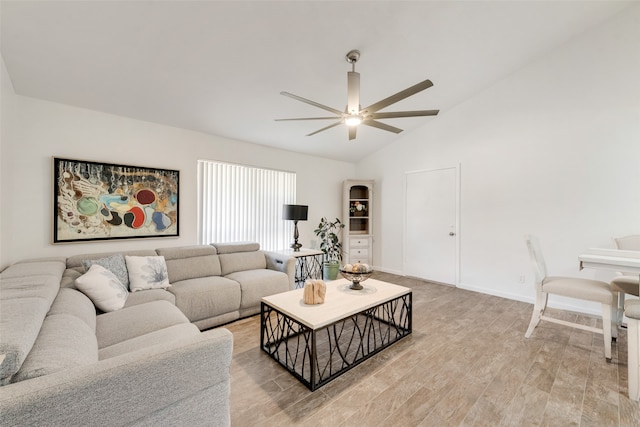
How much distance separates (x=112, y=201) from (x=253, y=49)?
2.34 m

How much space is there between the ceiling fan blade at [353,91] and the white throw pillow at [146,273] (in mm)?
2514

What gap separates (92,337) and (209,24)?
240 cm

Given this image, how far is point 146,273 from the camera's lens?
102 inches

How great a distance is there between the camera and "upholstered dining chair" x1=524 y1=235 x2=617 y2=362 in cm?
220

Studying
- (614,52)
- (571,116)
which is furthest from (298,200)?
(614,52)

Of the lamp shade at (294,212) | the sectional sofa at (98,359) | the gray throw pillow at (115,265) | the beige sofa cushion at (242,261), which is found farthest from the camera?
the lamp shade at (294,212)

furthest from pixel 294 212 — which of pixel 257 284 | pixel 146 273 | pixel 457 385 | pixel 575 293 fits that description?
pixel 575 293

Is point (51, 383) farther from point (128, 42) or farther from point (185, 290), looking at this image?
point (128, 42)

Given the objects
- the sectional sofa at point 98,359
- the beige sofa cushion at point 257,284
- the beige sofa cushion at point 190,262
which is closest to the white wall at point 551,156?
the beige sofa cushion at point 257,284

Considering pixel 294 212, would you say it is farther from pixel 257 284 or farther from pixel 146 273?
pixel 146 273

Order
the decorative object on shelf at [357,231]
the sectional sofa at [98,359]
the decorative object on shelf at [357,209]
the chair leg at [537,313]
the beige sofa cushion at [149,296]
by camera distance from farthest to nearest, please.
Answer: the decorative object on shelf at [357,209] < the decorative object on shelf at [357,231] < the chair leg at [537,313] < the beige sofa cushion at [149,296] < the sectional sofa at [98,359]

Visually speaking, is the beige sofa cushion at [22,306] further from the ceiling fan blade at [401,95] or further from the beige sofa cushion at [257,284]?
the ceiling fan blade at [401,95]

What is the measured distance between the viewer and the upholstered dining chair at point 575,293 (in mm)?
2202

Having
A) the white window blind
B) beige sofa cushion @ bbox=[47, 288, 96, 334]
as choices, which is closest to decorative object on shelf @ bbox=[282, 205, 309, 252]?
the white window blind
